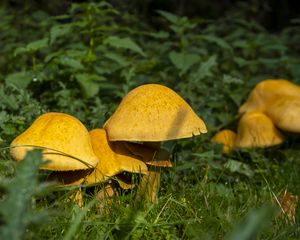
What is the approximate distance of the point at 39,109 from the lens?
11.9 feet

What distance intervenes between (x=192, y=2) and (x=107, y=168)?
32.3 ft

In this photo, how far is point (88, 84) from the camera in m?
4.20

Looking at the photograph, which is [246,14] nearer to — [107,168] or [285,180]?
[285,180]

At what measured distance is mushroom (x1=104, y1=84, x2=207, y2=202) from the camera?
261cm

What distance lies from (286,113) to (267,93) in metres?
0.36

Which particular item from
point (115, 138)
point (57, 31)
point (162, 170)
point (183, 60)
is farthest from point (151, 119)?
point (183, 60)

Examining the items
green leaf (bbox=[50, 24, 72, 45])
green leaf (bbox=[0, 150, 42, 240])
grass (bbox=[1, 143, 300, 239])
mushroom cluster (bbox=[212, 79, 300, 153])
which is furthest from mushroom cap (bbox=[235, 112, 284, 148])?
green leaf (bbox=[0, 150, 42, 240])

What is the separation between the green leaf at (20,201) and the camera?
1471 millimetres

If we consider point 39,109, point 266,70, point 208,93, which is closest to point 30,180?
point 39,109

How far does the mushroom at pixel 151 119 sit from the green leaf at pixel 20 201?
3.32 feet

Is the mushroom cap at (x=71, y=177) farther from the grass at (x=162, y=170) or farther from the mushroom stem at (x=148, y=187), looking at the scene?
the mushroom stem at (x=148, y=187)

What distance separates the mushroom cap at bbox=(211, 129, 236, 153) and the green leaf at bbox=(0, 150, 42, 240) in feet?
8.71

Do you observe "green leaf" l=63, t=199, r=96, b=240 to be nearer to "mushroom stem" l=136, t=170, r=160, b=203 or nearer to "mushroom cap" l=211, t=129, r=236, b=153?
"mushroom stem" l=136, t=170, r=160, b=203

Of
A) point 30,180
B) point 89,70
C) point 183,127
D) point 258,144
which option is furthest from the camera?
point 89,70
